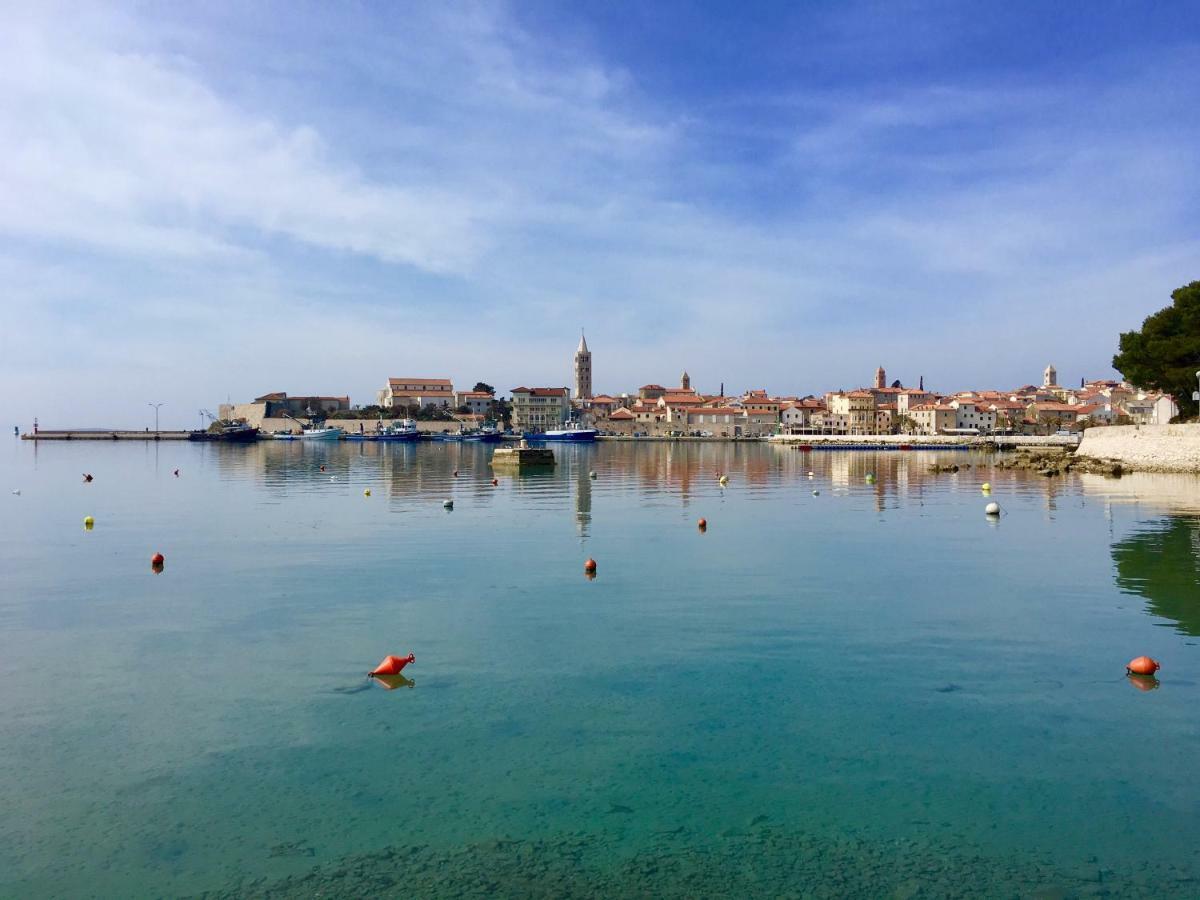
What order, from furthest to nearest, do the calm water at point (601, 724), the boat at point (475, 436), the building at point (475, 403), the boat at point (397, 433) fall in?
the building at point (475, 403)
the boat at point (397, 433)
the boat at point (475, 436)
the calm water at point (601, 724)

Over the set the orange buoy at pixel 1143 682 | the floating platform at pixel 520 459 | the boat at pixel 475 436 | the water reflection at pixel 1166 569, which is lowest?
the orange buoy at pixel 1143 682

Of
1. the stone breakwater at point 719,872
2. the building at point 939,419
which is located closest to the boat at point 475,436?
the building at point 939,419

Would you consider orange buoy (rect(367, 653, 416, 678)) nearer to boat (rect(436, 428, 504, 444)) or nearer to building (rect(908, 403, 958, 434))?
boat (rect(436, 428, 504, 444))

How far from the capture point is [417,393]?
182 m

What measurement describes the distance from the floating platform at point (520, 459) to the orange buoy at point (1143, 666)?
5016 centimetres

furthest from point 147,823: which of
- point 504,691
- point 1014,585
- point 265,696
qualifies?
point 1014,585

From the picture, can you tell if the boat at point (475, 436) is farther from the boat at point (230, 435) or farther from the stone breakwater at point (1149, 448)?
the stone breakwater at point (1149, 448)

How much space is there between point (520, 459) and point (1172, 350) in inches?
1863

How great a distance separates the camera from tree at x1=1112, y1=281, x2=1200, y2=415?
59281mm

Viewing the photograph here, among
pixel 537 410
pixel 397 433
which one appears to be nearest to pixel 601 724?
pixel 397 433

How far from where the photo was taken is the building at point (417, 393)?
180 meters

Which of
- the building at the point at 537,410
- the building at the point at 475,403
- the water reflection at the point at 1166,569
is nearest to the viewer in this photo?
the water reflection at the point at 1166,569

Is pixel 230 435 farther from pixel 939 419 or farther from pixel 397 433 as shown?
pixel 939 419

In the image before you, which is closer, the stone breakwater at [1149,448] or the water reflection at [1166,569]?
the water reflection at [1166,569]
